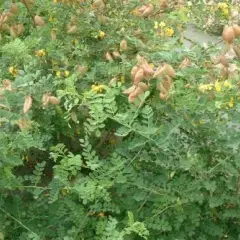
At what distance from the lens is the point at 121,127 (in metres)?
2.31

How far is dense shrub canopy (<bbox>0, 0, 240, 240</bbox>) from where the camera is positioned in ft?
7.43

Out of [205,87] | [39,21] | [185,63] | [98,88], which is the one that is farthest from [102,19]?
[205,87]

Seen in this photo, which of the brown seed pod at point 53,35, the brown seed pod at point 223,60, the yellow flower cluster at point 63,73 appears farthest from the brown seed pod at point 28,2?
the brown seed pod at point 223,60

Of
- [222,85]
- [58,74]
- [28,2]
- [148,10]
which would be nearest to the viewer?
[222,85]

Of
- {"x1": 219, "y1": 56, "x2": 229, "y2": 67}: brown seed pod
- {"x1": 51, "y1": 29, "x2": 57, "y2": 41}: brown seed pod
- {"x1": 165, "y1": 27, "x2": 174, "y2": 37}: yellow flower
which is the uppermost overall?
{"x1": 51, "y1": 29, "x2": 57, "y2": 41}: brown seed pod

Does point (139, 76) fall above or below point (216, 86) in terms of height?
above

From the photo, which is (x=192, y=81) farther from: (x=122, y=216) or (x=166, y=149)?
(x=122, y=216)

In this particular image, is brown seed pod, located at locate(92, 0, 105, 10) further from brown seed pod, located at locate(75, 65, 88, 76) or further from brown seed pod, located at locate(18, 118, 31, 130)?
brown seed pod, located at locate(18, 118, 31, 130)

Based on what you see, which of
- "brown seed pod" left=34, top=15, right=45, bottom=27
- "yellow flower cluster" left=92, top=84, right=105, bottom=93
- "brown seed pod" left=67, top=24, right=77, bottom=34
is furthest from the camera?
"brown seed pod" left=34, top=15, right=45, bottom=27

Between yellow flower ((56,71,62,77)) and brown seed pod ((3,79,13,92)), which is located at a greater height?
brown seed pod ((3,79,13,92))

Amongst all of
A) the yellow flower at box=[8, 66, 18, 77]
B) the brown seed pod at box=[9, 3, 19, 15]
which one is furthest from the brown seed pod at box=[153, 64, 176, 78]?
the brown seed pod at box=[9, 3, 19, 15]

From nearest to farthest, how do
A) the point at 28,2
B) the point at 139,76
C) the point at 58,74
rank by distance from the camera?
the point at 139,76, the point at 58,74, the point at 28,2

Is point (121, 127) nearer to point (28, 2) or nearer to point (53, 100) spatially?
point (53, 100)

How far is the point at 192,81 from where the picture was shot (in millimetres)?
2480
